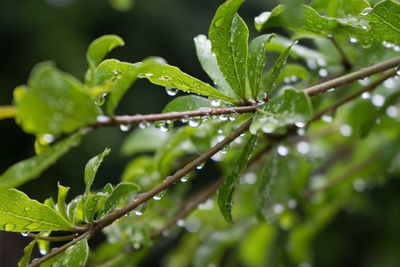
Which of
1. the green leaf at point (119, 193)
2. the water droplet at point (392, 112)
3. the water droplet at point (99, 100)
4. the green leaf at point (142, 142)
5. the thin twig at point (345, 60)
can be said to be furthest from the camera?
the green leaf at point (142, 142)

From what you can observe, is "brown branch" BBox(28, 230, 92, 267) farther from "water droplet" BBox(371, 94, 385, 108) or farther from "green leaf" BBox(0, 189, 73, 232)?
"water droplet" BBox(371, 94, 385, 108)

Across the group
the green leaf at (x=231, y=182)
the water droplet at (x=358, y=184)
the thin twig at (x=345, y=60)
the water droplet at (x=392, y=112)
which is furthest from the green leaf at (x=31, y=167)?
the water droplet at (x=358, y=184)

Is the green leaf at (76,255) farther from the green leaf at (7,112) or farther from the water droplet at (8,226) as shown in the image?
the green leaf at (7,112)

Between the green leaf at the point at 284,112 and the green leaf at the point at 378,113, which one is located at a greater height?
the green leaf at the point at 284,112

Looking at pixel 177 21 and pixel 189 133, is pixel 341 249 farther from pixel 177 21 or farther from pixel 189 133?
pixel 177 21

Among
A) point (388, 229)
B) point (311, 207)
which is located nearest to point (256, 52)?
point (311, 207)

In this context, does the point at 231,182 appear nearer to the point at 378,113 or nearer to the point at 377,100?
the point at 378,113
